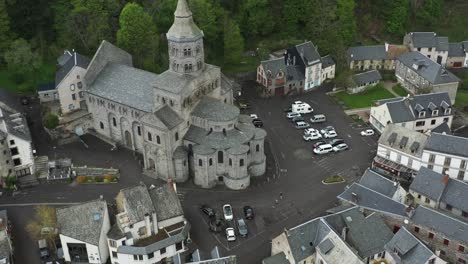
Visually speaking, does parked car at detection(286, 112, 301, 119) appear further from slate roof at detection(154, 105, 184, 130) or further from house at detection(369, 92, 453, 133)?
slate roof at detection(154, 105, 184, 130)

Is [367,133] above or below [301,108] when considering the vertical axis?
below

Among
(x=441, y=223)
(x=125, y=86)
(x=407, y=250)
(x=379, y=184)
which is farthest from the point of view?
(x=125, y=86)

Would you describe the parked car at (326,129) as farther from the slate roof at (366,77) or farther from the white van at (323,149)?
the slate roof at (366,77)

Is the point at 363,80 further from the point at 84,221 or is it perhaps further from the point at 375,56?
the point at 84,221

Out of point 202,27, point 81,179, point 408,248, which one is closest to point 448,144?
point 408,248

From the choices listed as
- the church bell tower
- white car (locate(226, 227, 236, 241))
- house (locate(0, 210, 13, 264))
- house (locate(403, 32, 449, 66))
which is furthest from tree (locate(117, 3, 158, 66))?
house (locate(403, 32, 449, 66))

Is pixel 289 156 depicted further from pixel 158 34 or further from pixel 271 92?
pixel 158 34

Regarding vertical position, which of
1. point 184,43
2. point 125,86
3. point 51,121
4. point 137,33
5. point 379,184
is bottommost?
point 379,184

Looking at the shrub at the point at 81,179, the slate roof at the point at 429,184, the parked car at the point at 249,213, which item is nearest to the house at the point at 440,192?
the slate roof at the point at 429,184
